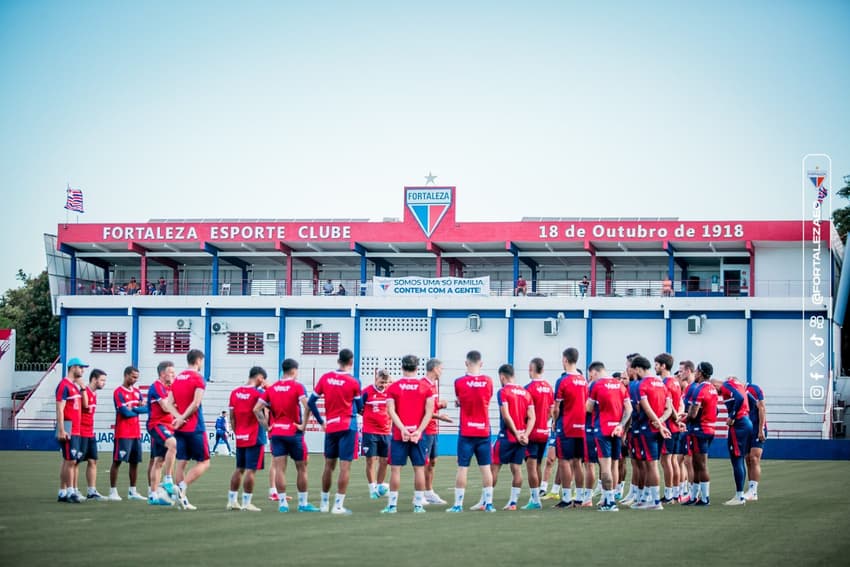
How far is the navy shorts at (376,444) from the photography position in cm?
1794

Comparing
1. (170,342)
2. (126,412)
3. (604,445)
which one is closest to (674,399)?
(604,445)

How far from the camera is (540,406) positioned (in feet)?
53.0

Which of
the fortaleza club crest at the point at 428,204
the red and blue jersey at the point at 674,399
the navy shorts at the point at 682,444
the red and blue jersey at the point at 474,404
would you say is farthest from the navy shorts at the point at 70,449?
the fortaleza club crest at the point at 428,204

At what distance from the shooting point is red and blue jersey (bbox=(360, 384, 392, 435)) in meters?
17.9

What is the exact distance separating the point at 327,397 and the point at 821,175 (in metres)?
33.1

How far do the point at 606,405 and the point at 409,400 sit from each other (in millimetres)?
2993

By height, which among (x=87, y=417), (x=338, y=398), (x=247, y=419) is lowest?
(x=87, y=417)

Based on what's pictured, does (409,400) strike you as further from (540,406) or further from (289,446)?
(540,406)

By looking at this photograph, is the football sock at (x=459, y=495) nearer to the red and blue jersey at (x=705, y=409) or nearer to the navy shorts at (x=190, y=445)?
the navy shorts at (x=190, y=445)

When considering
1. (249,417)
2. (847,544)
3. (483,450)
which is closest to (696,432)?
(483,450)

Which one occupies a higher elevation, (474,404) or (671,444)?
(474,404)

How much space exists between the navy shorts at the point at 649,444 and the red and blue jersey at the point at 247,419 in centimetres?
564

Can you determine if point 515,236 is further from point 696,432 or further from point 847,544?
point 847,544

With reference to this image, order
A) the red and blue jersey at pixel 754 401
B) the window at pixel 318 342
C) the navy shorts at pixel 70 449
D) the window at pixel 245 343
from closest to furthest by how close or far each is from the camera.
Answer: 1. the navy shorts at pixel 70 449
2. the red and blue jersey at pixel 754 401
3. the window at pixel 318 342
4. the window at pixel 245 343
